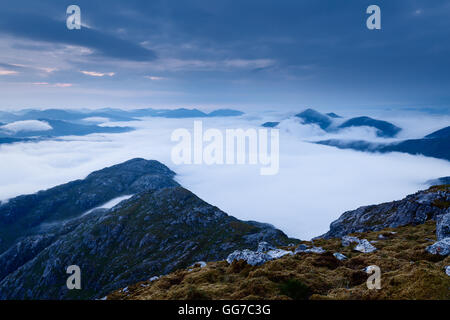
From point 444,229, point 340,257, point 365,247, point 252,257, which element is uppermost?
point 444,229

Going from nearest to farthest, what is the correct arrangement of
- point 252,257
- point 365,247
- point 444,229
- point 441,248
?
point 441,248 → point 252,257 → point 444,229 → point 365,247

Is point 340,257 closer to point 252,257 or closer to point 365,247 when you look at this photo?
point 365,247

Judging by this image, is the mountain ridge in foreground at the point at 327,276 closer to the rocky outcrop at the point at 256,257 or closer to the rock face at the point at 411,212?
the rocky outcrop at the point at 256,257

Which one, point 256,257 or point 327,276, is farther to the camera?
point 256,257

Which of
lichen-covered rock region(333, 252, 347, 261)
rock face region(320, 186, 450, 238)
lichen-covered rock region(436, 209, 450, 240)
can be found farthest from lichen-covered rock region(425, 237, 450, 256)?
rock face region(320, 186, 450, 238)

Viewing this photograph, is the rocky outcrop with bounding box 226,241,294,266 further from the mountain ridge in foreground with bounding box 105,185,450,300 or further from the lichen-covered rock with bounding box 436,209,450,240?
the lichen-covered rock with bounding box 436,209,450,240

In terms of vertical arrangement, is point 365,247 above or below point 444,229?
below

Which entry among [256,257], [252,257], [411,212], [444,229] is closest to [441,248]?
[444,229]

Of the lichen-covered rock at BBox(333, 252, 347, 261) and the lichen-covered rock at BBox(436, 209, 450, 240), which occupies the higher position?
the lichen-covered rock at BBox(436, 209, 450, 240)

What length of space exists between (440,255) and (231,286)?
22039 millimetres

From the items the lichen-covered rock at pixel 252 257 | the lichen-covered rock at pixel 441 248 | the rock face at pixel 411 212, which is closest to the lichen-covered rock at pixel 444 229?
the lichen-covered rock at pixel 441 248

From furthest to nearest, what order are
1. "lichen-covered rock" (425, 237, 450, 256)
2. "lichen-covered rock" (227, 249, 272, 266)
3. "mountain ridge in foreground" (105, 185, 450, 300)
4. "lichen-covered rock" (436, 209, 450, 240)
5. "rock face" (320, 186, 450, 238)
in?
"rock face" (320, 186, 450, 238) → "lichen-covered rock" (436, 209, 450, 240) → "lichen-covered rock" (227, 249, 272, 266) → "lichen-covered rock" (425, 237, 450, 256) → "mountain ridge in foreground" (105, 185, 450, 300)
